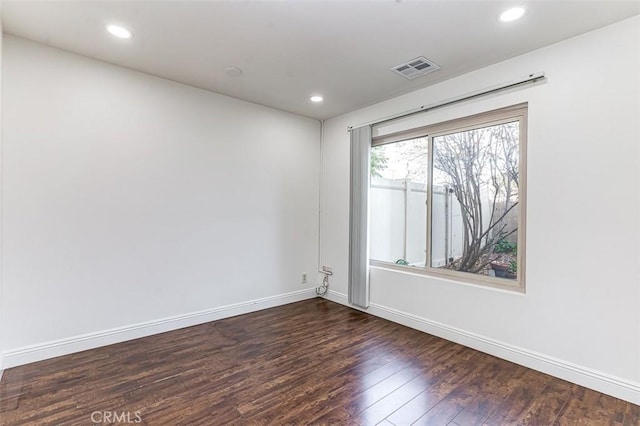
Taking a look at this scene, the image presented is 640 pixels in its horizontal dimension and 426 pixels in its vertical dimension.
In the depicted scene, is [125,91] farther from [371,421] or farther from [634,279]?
[634,279]

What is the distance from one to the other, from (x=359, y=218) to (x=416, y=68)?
6.21 ft

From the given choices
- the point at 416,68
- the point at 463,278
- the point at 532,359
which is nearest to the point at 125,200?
the point at 416,68

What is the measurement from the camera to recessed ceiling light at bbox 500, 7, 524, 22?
6.91 feet

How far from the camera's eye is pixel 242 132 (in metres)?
3.88

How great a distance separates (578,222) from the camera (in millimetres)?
2365

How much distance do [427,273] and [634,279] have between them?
5.49 feet

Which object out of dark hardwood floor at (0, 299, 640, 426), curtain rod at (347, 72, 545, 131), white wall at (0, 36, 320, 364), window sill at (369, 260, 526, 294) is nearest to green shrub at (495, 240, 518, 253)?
window sill at (369, 260, 526, 294)

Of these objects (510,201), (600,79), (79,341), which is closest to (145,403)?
(79,341)

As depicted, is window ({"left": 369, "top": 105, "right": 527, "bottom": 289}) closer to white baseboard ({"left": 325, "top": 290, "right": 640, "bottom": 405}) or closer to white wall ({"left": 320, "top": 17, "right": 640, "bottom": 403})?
white wall ({"left": 320, "top": 17, "right": 640, "bottom": 403})

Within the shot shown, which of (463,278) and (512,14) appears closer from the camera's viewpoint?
(512,14)

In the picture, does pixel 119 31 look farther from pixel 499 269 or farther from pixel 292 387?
pixel 499 269

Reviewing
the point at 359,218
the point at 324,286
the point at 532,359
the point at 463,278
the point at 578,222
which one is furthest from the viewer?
the point at 324,286

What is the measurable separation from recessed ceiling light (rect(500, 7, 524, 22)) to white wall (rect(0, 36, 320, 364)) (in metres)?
2.81

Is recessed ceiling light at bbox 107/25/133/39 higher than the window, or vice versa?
recessed ceiling light at bbox 107/25/133/39
